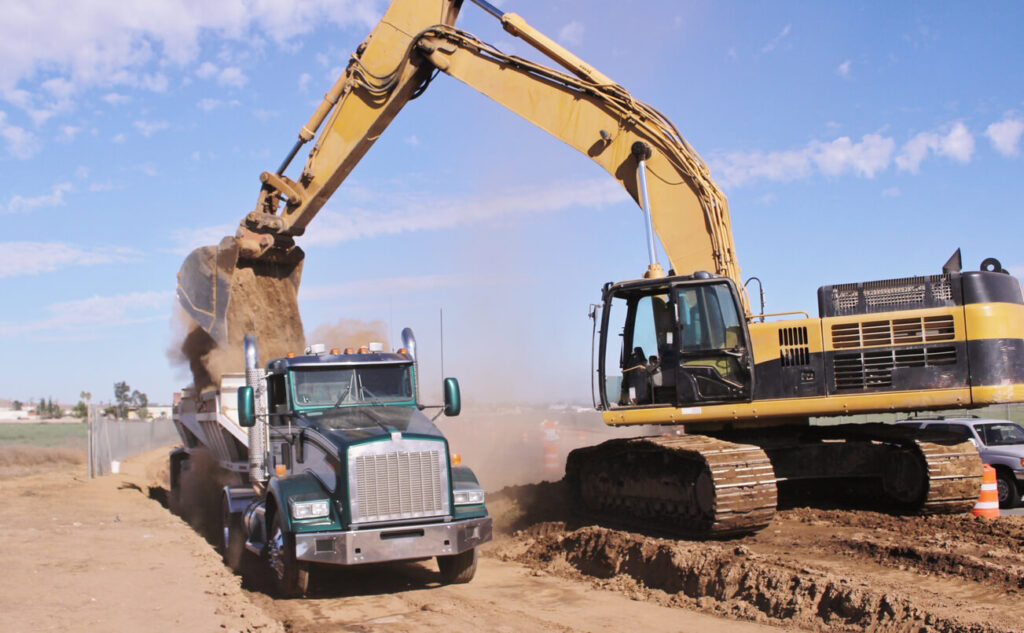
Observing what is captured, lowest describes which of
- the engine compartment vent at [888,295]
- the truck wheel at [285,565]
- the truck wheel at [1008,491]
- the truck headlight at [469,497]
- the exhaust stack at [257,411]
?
the truck wheel at [1008,491]

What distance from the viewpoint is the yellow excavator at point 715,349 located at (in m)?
10.2

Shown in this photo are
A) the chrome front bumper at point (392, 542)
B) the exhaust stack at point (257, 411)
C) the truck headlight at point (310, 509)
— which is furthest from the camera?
the exhaust stack at point (257, 411)

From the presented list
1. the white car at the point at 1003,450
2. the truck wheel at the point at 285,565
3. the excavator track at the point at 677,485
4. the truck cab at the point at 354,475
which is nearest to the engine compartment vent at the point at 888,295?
the excavator track at the point at 677,485

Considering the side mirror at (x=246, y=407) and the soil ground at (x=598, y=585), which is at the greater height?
the side mirror at (x=246, y=407)

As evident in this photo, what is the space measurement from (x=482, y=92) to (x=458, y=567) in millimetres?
6687

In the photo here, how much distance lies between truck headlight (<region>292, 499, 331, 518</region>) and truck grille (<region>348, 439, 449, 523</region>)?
30cm

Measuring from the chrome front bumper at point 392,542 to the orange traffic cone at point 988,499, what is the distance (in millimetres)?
6898

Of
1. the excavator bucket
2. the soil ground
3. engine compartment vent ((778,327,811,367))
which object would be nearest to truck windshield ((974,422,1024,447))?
the soil ground

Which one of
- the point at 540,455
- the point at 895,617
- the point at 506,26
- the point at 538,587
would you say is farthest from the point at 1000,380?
the point at 540,455

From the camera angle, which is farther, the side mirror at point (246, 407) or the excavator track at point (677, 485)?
the side mirror at point (246, 407)

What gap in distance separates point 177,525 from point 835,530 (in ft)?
34.9

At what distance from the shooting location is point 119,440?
31.0 metres

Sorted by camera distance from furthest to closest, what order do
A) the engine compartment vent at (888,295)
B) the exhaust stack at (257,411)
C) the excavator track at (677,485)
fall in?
1. the exhaust stack at (257,411)
2. the engine compartment vent at (888,295)
3. the excavator track at (677,485)

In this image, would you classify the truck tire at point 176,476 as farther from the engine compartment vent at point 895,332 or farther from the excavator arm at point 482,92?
the engine compartment vent at point 895,332
